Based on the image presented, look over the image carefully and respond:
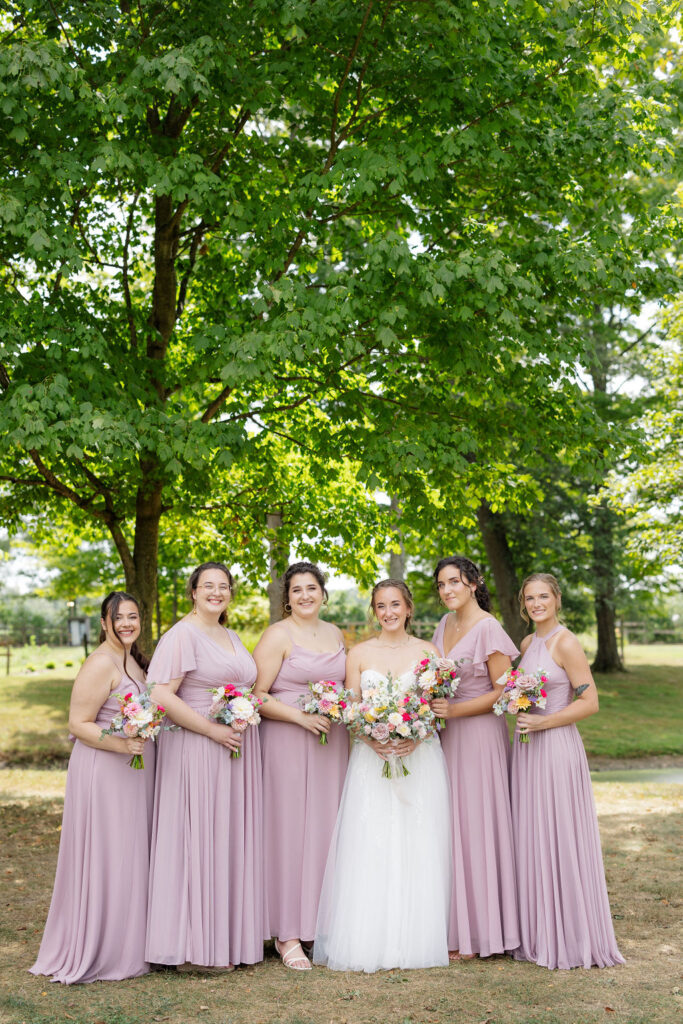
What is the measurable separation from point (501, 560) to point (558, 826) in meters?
19.1

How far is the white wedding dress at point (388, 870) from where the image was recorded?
609cm

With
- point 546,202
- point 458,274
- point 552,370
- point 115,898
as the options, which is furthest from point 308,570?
point 546,202

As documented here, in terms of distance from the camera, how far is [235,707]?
235 inches

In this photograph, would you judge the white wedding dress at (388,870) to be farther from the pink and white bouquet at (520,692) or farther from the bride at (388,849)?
the pink and white bouquet at (520,692)

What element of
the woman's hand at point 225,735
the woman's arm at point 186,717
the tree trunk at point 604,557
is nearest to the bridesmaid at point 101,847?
the woman's arm at point 186,717

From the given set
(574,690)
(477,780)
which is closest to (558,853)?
(477,780)

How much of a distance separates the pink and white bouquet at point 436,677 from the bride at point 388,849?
21 centimetres

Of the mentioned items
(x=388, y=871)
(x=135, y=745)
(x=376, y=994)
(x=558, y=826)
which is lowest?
(x=376, y=994)

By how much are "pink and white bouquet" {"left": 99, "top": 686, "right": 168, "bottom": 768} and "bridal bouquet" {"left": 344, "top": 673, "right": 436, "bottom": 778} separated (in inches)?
48.5

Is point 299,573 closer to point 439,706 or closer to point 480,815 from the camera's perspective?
point 439,706

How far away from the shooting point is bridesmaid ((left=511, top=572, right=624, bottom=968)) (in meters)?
6.15

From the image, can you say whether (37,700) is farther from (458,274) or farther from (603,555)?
(458,274)

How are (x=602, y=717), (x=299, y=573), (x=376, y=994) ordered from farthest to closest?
(x=602, y=717), (x=299, y=573), (x=376, y=994)

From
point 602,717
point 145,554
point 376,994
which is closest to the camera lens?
point 376,994
